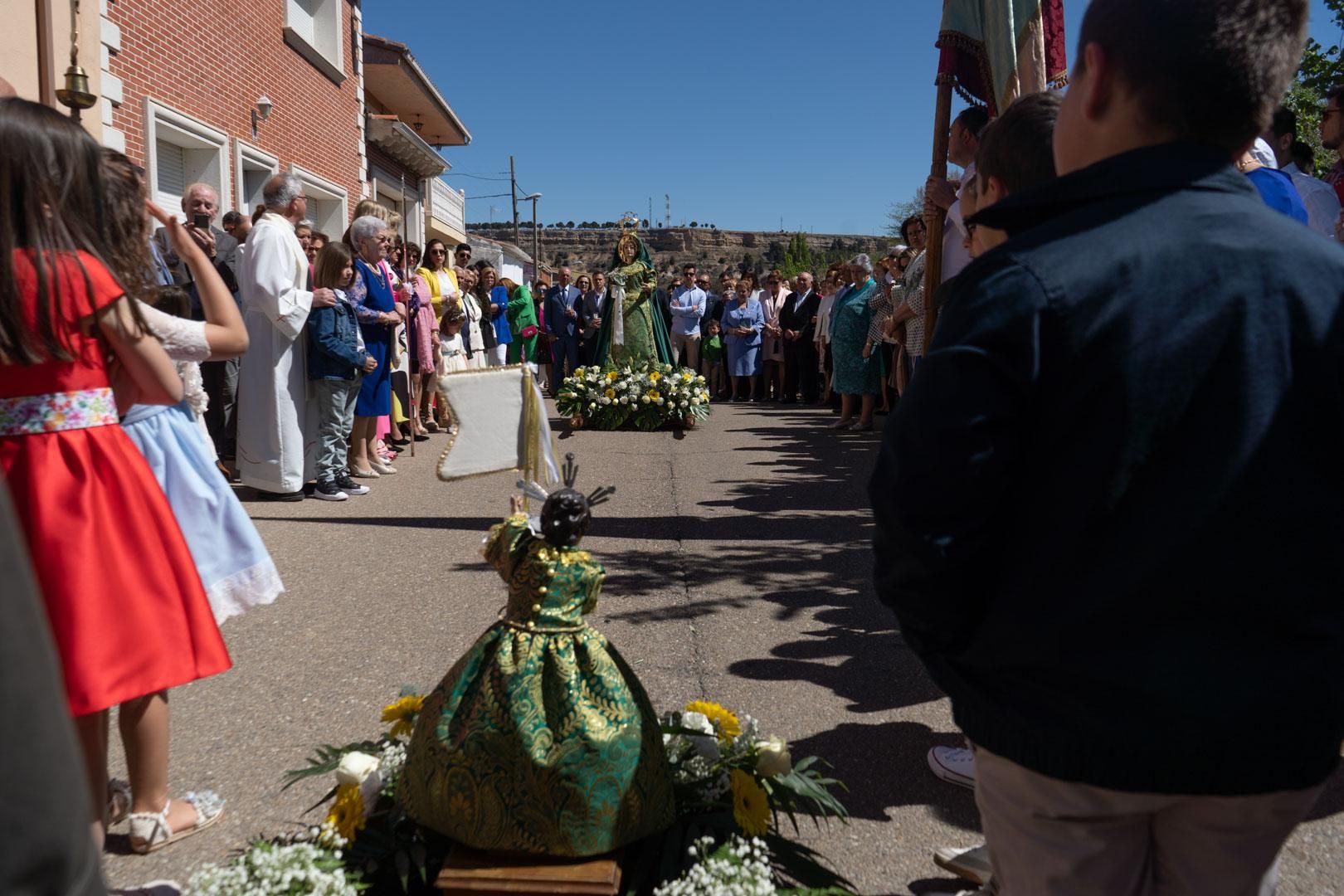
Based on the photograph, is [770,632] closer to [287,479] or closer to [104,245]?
[104,245]

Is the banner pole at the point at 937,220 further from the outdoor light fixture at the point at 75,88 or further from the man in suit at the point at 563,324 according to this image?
the man in suit at the point at 563,324

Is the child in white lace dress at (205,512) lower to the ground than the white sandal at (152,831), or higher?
higher

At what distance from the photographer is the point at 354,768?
8.60 feet

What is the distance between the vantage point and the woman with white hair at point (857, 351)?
42.2ft

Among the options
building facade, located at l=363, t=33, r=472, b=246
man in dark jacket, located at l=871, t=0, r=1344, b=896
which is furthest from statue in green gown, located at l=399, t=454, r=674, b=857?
building facade, located at l=363, t=33, r=472, b=246

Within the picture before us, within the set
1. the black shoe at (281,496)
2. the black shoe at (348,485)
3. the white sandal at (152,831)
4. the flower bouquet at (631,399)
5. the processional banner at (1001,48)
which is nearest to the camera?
the white sandal at (152,831)

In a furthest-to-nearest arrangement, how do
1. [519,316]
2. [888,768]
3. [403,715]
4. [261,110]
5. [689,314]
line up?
1. [689,314]
2. [519,316]
3. [261,110]
4. [888,768]
5. [403,715]

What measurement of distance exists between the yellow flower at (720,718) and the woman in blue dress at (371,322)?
19.4 feet

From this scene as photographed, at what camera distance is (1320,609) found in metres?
1.39

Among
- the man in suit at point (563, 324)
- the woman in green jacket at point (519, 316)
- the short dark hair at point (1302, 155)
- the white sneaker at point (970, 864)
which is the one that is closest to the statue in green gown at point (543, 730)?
the white sneaker at point (970, 864)

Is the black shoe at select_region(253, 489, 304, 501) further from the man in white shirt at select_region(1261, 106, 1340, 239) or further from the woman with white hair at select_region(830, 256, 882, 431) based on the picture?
the woman with white hair at select_region(830, 256, 882, 431)

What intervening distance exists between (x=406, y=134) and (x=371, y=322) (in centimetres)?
1342

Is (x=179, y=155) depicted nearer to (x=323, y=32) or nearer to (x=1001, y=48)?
(x=323, y=32)

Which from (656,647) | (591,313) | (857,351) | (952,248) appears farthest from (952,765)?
(591,313)
